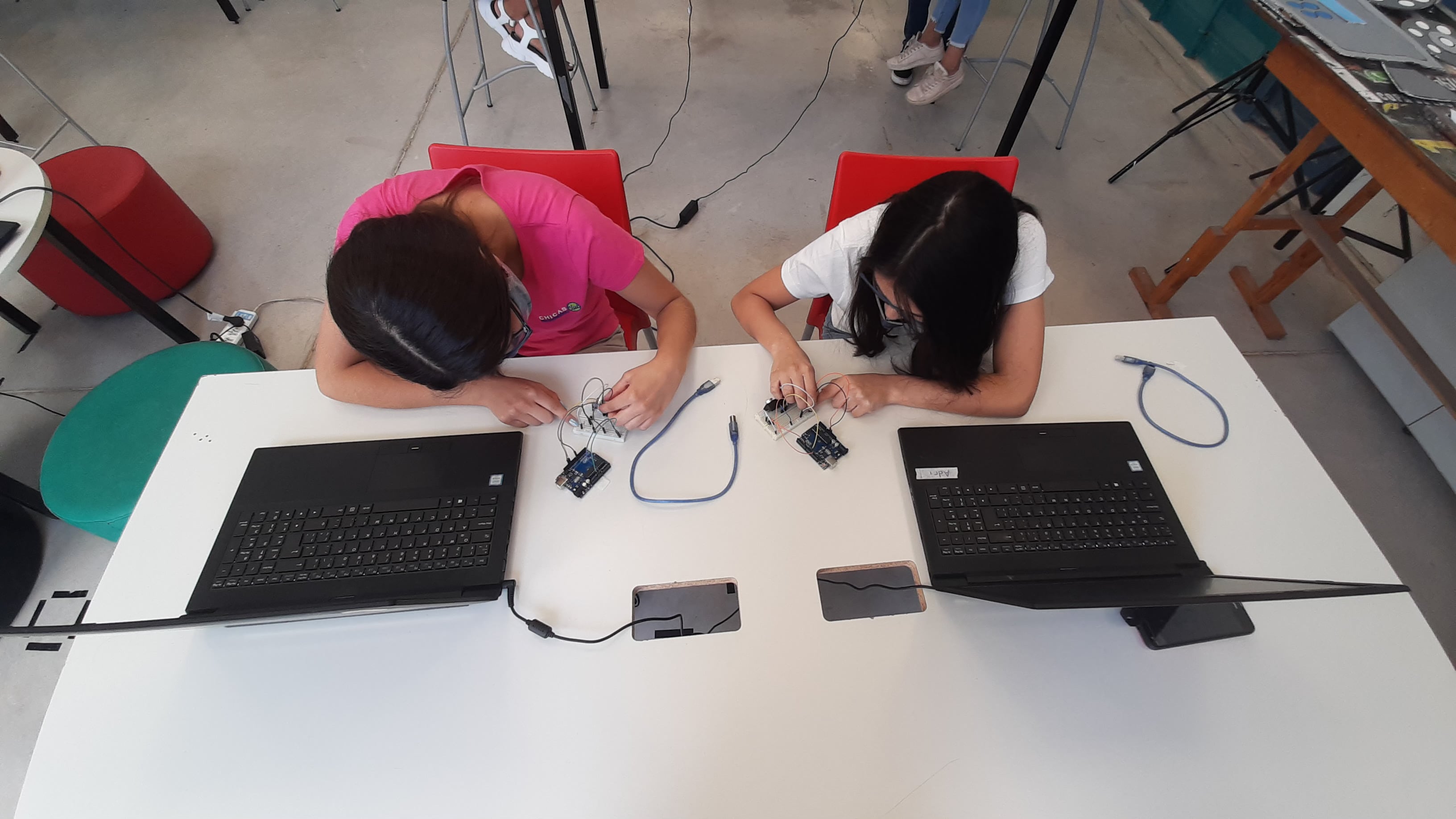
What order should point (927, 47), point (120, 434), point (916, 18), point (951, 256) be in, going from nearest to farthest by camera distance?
point (951, 256)
point (120, 434)
point (927, 47)
point (916, 18)

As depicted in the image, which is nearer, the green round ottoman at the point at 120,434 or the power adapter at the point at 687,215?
the green round ottoman at the point at 120,434

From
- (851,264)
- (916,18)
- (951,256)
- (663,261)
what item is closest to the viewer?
(951,256)

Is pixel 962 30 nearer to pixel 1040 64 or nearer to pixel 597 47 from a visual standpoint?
pixel 1040 64

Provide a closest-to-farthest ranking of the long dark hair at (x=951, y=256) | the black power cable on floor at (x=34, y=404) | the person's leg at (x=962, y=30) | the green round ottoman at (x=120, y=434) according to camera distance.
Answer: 1. the long dark hair at (x=951, y=256)
2. the green round ottoman at (x=120, y=434)
3. the black power cable on floor at (x=34, y=404)
4. the person's leg at (x=962, y=30)

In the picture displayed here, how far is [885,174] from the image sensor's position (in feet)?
3.73

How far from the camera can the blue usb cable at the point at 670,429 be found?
0.87m

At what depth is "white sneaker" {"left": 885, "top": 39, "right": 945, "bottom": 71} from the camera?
8.62ft

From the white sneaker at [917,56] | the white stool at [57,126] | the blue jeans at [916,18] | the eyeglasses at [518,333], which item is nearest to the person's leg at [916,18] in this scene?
the blue jeans at [916,18]

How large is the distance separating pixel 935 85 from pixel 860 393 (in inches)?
89.9

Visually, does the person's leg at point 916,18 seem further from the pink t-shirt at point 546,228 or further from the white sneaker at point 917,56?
the pink t-shirt at point 546,228

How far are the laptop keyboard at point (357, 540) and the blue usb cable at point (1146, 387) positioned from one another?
3.38ft

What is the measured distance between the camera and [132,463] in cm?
130

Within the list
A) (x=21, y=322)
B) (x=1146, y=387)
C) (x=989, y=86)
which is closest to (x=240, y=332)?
(x=21, y=322)

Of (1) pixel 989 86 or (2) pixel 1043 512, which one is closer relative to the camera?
(2) pixel 1043 512
